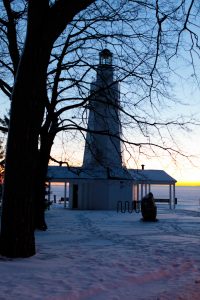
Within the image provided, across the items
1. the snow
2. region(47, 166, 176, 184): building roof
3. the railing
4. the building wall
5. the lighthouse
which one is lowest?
the snow

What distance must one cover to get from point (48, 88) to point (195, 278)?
1098 cm

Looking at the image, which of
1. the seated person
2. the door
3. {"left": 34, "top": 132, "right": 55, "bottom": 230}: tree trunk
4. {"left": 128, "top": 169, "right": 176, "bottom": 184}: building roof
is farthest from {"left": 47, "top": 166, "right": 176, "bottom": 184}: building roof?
{"left": 34, "top": 132, "right": 55, "bottom": 230}: tree trunk

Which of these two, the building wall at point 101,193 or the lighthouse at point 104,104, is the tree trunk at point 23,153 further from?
the building wall at point 101,193

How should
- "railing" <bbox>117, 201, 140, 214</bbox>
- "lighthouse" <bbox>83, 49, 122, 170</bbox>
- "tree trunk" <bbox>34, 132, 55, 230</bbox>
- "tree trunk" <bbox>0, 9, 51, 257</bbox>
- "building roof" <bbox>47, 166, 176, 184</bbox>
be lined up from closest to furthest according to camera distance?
"tree trunk" <bbox>0, 9, 51, 257</bbox>, "lighthouse" <bbox>83, 49, 122, 170</bbox>, "tree trunk" <bbox>34, 132, 55, 230</bbox>, "railing" <bbox>117, 201, 140, 214</bbox>, "building roof" <bbox>47, 166, 176, 184</bbox>

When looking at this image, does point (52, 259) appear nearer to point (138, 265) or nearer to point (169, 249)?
point (138, 265)

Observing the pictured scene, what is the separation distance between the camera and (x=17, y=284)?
6152 mm

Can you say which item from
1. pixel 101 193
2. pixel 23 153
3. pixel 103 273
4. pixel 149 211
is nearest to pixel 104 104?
pixel 149 211

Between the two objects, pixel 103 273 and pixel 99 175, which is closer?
pixel 103 273

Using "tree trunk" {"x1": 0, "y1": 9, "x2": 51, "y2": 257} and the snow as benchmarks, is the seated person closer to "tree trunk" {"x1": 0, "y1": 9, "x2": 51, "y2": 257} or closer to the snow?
the snow

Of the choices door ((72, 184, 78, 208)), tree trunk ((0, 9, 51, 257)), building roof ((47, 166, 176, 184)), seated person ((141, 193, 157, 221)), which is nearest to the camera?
tree trunk ((0, 9, 51, 257))

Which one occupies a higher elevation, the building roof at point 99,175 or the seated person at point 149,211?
the building roof at point 99,175

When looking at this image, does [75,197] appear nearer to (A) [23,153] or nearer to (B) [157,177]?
(B) [157,177]

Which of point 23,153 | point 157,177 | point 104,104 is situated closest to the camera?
point 23,153

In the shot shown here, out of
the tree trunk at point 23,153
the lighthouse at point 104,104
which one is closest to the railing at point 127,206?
the lighthouse at point 104,104
